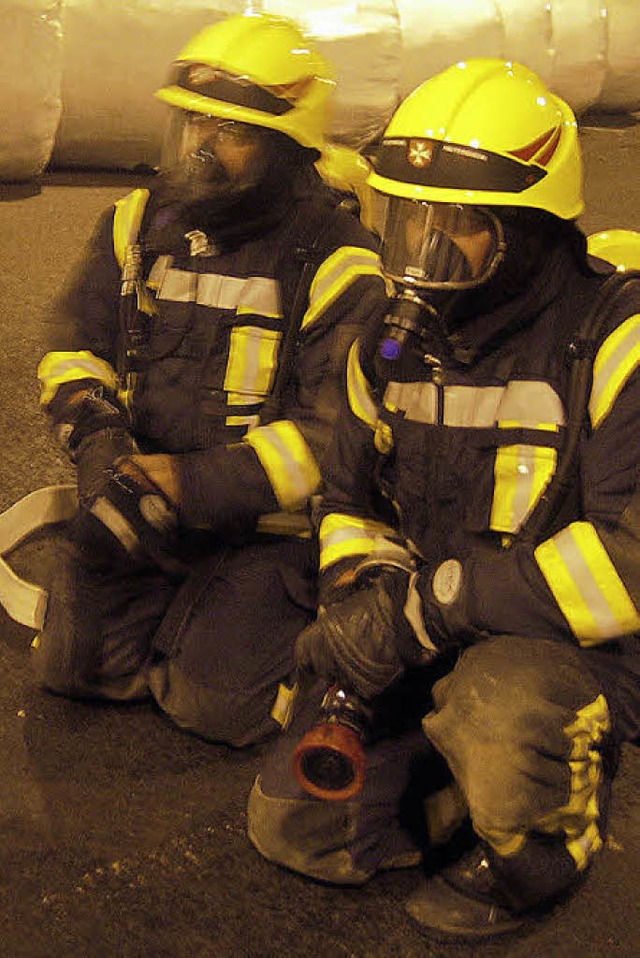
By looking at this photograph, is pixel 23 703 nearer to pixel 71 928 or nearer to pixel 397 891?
pixel 71 928

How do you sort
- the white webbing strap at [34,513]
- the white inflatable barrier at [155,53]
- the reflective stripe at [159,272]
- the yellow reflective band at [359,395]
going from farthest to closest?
the white inflatable barrier at [155,53], the white webbing strap at [34,513], the reflective stripe at [159,272], the yellow reflective band at [359,395]

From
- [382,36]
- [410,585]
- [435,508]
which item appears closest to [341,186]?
[435,508]

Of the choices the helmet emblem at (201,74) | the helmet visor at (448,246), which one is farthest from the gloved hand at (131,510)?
the helmet emblem at (201,74)

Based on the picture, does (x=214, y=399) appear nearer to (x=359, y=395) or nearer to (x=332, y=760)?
(x=359, y=395)

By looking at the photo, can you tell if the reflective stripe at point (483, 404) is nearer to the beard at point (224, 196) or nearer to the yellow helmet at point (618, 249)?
the yellow helmet at point (618, 249)

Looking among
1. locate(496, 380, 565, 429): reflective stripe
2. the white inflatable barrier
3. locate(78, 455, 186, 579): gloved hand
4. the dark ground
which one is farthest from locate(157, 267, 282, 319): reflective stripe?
the white inflatable barrier

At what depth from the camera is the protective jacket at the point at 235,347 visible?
10.0ft

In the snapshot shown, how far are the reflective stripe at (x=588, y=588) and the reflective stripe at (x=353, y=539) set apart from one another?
1.50 feet

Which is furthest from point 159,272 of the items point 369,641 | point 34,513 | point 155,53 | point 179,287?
point 155,53

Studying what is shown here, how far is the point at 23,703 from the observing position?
10.8 feet

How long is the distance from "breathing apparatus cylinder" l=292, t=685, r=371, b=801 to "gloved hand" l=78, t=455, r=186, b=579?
0.77m

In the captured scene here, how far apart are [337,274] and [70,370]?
0.80 m

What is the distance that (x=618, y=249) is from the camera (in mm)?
2836

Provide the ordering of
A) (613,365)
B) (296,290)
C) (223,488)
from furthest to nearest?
1. (296,290)
2. (223,488)
3. (613,365)
